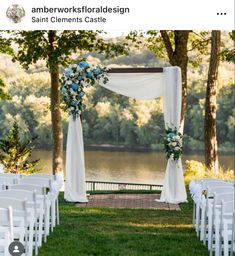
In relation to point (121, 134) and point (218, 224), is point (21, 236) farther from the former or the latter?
Result: point (121, 134)

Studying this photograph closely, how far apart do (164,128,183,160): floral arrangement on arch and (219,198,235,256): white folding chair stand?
523 cm

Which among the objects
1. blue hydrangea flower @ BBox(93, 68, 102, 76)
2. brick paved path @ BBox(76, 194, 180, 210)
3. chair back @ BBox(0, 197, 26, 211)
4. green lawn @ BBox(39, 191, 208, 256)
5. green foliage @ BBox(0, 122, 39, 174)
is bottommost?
brick paved path @ BBox(76, 194, 180, 210)

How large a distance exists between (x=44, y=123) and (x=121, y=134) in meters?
10.6

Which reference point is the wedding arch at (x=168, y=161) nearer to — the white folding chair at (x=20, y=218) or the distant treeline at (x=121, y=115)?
the white folding chair at (x=20, y=218)

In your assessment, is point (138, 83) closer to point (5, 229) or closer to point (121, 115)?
point (5, 229)

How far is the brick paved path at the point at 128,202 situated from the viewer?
40.7ft

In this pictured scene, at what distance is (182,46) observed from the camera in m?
17.5

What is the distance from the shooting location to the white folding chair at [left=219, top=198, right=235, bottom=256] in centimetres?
704

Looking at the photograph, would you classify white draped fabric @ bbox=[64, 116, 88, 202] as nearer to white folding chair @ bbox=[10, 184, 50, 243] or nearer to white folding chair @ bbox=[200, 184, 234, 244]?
white folding chair @ bbox=[10, 184, 50, 243]

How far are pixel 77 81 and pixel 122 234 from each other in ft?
14.5

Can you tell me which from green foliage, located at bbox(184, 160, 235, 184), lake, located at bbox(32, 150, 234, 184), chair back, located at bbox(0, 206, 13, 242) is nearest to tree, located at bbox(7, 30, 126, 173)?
green foliage, located at bbox(184, 160, 235, 184)
